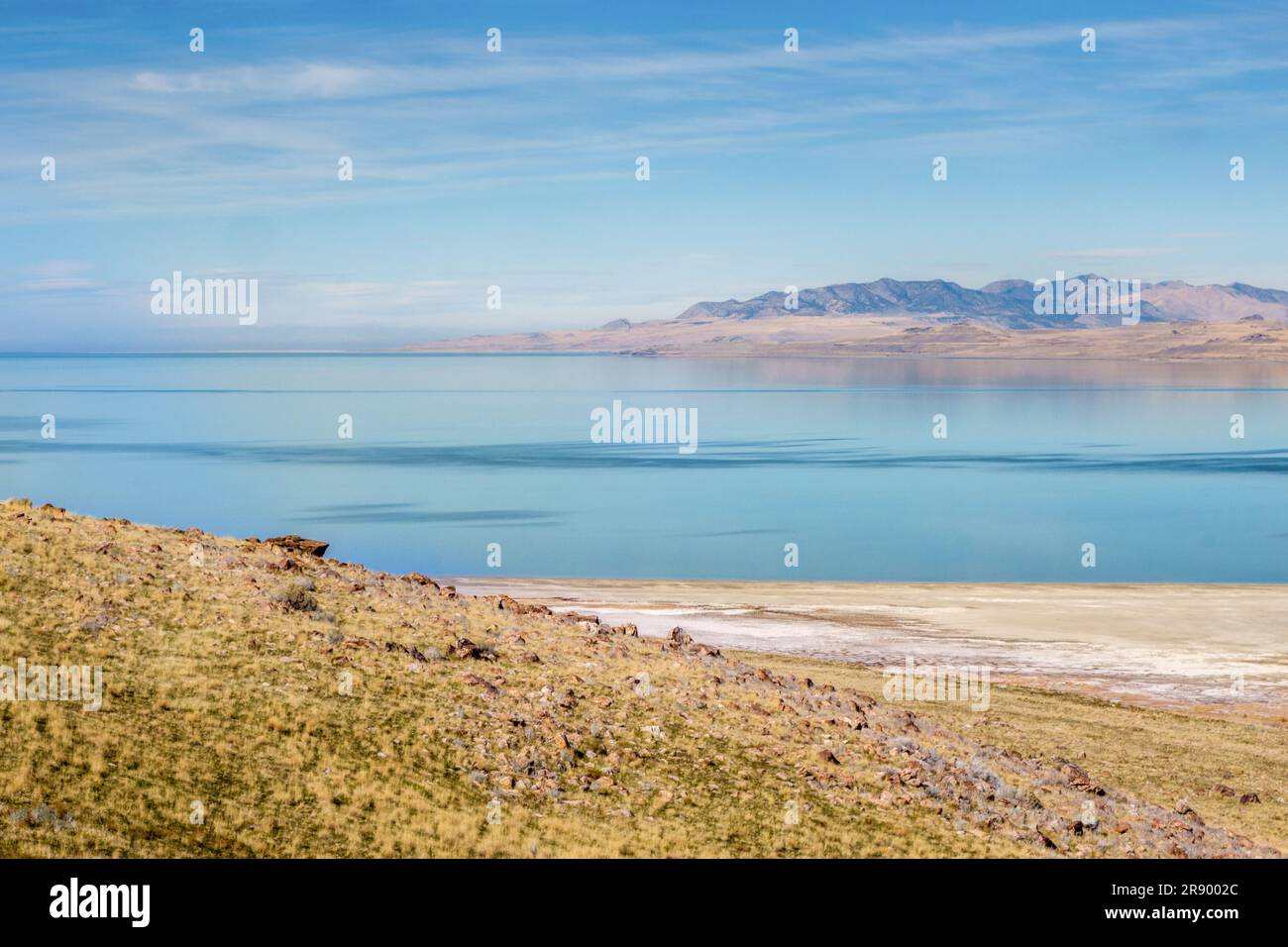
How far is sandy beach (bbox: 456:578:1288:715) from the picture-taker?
44.1 meters

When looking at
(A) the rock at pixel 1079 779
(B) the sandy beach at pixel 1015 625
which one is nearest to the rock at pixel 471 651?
(A) the rock at pixel 1079 779

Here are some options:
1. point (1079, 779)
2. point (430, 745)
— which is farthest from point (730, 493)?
point (430, 745)

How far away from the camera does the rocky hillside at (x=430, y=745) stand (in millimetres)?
20234

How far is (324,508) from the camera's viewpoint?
105438 mm

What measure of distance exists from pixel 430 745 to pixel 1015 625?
119 ft

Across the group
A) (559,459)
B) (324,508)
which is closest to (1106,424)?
(559,459)

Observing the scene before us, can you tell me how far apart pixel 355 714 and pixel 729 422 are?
529 ft

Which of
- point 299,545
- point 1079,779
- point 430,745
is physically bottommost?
point 1079,779

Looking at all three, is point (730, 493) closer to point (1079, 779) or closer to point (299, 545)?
point (299, 545)

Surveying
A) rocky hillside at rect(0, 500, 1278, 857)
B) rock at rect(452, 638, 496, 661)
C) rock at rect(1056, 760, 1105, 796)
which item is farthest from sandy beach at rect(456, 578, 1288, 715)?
rock at rect(452, 638, 496, 661)

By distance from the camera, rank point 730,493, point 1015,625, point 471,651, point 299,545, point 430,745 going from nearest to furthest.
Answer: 1. point 430,745
2. point 471,651
3. point 299,545
4. point 1015,625
5. point 730,493

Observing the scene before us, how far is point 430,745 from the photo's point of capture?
23609 millimetres

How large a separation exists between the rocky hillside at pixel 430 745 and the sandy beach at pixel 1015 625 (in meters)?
13.6
